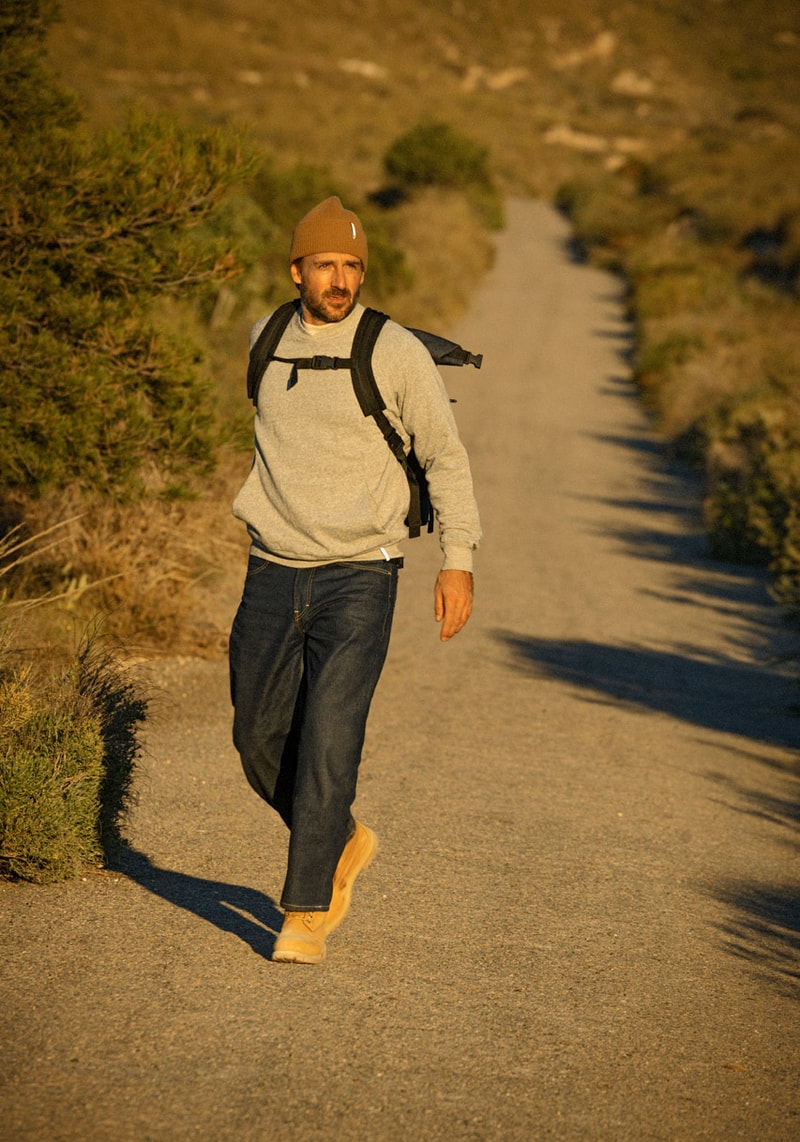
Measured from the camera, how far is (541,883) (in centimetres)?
554

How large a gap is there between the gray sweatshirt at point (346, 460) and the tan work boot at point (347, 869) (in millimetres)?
921

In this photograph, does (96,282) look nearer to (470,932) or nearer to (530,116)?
(470,932)

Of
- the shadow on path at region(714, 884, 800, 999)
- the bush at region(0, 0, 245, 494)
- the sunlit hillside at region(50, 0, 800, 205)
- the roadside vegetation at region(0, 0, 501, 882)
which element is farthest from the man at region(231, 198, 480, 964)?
the sunlit hillside at region(50, 0, 800, 205)

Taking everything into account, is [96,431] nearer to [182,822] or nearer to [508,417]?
[182,822]

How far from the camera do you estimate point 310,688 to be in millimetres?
4266

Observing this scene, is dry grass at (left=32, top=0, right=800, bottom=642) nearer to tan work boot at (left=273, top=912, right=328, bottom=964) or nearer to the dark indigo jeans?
the dark indigo jeans

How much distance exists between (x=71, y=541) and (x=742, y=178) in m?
49.1

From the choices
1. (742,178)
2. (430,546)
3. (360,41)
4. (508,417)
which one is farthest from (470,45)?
(430,546)

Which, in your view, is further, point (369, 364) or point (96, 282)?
point (96, 282)

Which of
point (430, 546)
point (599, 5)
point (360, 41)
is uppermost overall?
point (599, 5)

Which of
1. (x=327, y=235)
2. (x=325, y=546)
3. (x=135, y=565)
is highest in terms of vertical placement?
(x=327, y=235)

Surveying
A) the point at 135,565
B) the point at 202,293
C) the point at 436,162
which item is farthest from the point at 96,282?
the point at 436,162

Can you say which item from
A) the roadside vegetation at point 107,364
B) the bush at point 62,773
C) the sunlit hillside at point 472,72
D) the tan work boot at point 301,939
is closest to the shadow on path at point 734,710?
the tan work boot at point 301,939

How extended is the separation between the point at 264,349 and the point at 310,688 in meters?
1.04
